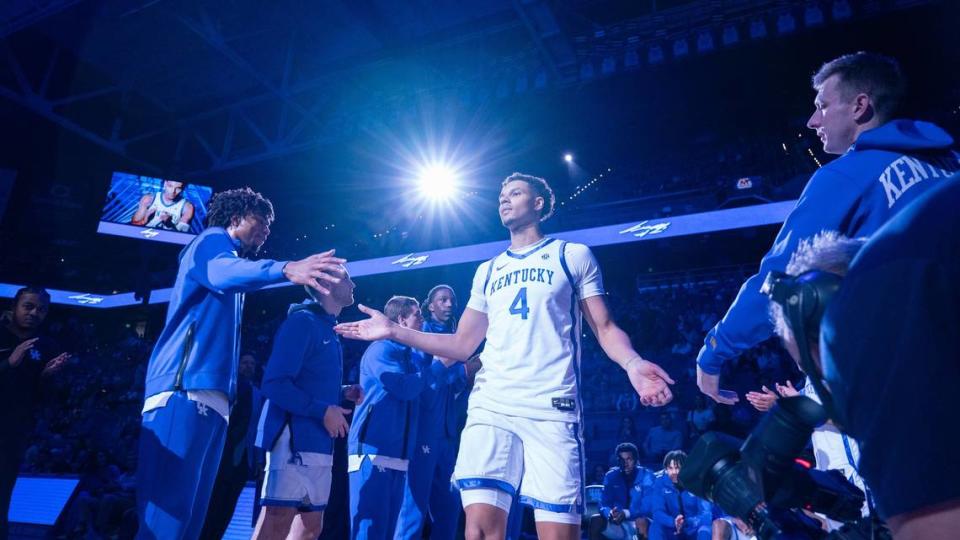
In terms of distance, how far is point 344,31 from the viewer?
14.2 meters

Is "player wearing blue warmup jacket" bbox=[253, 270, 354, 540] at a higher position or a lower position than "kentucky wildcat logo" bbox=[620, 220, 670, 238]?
lower

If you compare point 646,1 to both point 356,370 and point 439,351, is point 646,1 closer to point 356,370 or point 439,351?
point 356,370

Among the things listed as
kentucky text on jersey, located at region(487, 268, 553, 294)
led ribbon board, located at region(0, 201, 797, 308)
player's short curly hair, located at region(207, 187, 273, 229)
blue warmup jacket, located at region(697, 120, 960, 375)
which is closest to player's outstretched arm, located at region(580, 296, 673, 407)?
kentucky text on jersey, located at region(487, 268, 553, 294)

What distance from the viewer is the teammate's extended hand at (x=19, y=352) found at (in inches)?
Answer: 158

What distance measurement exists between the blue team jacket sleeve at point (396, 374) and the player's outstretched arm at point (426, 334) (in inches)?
50.0

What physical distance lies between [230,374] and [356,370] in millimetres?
10968

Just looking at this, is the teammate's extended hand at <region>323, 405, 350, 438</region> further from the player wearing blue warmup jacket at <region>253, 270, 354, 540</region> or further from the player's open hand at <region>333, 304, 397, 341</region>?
the player's open hand at <region>333, 304, 397, 341</region>

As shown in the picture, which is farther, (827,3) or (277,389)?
(827,3)

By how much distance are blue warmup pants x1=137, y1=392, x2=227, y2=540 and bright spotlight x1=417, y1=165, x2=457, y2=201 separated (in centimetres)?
1481

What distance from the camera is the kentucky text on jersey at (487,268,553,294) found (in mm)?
3047

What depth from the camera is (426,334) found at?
3062 millimetres

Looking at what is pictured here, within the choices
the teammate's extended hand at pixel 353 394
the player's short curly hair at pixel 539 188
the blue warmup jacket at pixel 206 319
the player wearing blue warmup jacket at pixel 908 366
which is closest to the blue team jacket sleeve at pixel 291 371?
the teammate's extended hand at pixel 353 394

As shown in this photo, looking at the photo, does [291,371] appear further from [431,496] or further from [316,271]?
[431,496]

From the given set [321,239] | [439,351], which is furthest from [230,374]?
[321,239]
